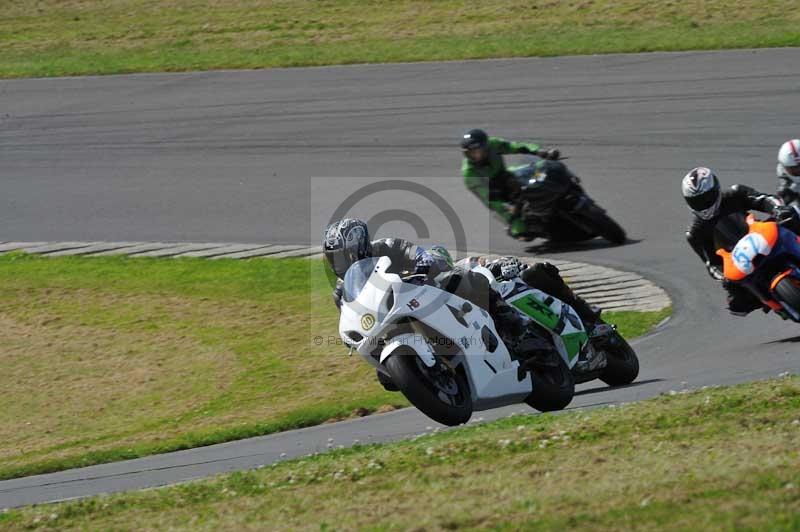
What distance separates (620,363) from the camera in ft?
32.0

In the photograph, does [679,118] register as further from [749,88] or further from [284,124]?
[284,124]

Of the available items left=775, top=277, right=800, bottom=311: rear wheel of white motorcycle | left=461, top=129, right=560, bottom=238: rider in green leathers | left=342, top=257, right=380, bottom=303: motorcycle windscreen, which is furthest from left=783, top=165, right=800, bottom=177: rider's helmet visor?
left=342, top=257, right=380, bottom=303: motorcycle windscreen

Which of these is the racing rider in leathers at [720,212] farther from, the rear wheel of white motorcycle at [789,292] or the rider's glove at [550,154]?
the rider's glove at [550,154]

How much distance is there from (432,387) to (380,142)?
38.3 ft

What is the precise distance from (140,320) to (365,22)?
593 inches

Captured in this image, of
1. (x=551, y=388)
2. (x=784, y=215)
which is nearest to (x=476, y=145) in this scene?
(x=784, y=215)

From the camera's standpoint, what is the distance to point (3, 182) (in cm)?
2072

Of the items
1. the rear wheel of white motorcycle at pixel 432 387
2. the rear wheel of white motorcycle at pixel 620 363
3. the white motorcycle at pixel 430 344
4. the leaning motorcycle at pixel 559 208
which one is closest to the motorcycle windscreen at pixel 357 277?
the white motorcycle at pixel 430 344

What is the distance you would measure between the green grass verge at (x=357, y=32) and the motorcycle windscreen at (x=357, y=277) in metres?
14.8

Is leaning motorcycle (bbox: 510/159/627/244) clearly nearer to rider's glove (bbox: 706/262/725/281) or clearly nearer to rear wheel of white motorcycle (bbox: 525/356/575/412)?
rider's glove (bbox: 706/262/725/281)

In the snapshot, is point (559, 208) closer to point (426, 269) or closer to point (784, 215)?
point (784, 215)

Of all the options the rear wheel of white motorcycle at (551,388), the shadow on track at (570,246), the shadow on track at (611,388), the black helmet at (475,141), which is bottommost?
the shadow on track at (570,246)

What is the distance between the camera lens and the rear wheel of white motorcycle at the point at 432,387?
26.2ft

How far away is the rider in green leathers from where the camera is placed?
15.0 meters
